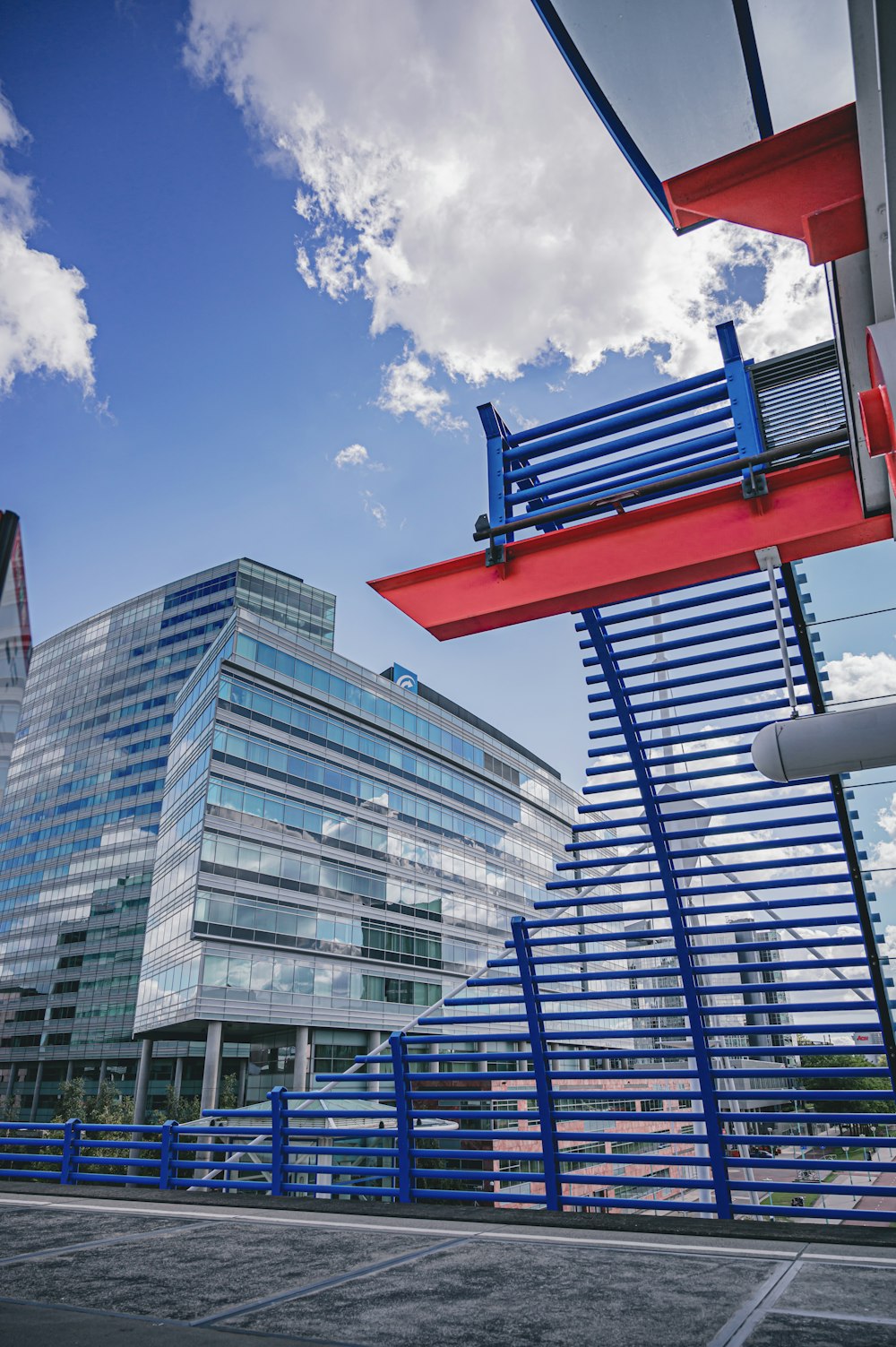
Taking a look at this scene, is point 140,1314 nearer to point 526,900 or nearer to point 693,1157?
point 693,1157

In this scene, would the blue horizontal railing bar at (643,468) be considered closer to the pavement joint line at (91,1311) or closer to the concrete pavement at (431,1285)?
the concrete pavement at (431,1285)

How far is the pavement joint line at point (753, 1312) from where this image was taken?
365 cm

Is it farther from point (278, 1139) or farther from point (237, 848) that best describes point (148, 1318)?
point (237, 848)

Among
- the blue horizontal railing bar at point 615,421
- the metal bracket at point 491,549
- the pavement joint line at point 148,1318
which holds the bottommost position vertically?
the pavement joint line at point 148,1318

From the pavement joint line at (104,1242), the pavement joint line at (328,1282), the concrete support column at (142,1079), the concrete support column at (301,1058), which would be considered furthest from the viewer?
the concrete support column at (142,1079)

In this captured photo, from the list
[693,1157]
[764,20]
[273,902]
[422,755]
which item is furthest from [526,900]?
[764,20]

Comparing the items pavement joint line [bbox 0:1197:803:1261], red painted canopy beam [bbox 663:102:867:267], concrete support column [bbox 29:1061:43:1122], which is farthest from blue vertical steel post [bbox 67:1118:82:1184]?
concrete support column [bbox 29:1061:43:1122]

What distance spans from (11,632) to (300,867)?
43.6m

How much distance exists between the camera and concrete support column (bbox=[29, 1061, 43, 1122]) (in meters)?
65.9

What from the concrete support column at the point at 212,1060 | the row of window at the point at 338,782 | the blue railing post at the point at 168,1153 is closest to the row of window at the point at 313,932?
the concrete support column at the point at 212,1060

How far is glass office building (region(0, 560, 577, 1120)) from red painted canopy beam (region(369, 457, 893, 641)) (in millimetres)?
34258

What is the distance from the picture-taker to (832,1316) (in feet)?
13.1

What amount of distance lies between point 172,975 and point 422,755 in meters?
22.5

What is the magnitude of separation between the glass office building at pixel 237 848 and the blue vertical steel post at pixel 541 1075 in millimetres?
32583
